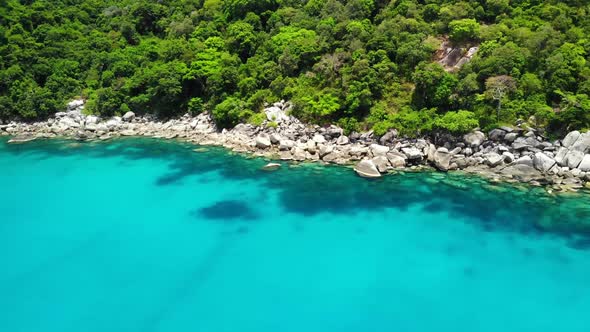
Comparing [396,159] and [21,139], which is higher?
[396,159]

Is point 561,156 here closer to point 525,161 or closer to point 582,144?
point 582,144

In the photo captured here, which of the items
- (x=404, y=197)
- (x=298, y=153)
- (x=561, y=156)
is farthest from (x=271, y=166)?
(x=561, y=156)

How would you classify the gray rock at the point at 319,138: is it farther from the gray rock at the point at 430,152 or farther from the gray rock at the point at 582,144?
the gray rock at the point at 582,144

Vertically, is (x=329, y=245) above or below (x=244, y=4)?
below

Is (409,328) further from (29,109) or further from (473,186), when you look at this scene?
(29,109)

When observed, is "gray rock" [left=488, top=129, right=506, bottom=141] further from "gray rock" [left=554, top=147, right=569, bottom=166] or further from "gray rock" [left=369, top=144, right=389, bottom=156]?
"gray rock" [left=369, top=144, right=389, bottom=156]

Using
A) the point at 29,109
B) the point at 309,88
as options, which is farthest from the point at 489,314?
the point at 29,109
